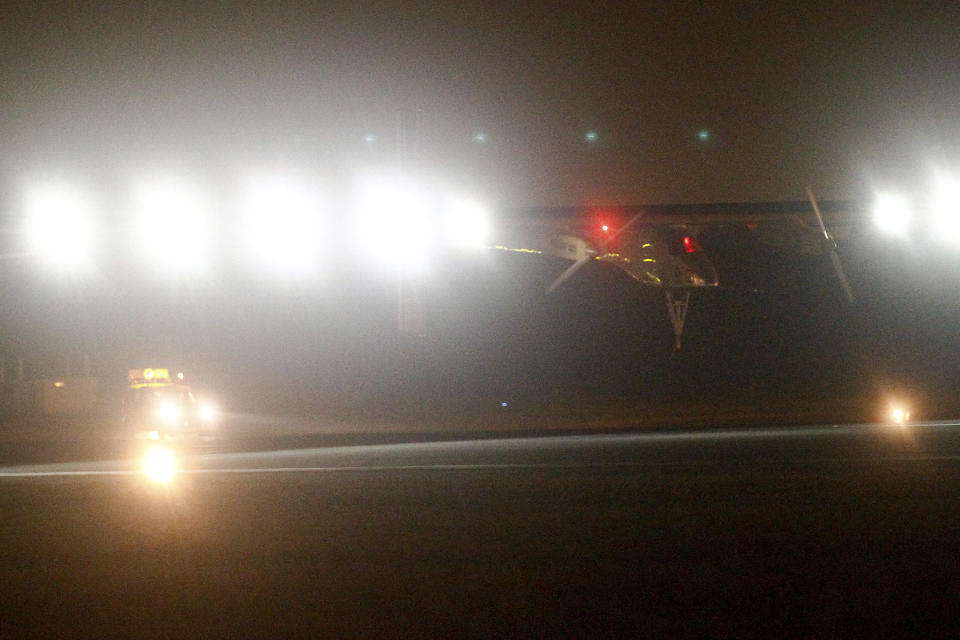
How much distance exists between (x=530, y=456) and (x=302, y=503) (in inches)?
144

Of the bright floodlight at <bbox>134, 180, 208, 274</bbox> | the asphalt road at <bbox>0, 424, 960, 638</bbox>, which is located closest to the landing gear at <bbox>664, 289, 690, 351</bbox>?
the asphalt road at <bbox>0, 424, 960, 638</bbox>

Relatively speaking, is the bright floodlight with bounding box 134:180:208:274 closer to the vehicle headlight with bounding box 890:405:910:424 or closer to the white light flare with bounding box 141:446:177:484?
the white light flare with bounding box 141:446:177:484

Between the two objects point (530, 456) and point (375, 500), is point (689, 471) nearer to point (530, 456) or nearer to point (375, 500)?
point (530, 456)


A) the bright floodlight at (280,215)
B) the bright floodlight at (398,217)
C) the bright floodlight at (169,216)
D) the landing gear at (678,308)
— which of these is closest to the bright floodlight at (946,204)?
the landing gear at (678,308)

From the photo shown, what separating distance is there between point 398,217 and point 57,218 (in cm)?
546

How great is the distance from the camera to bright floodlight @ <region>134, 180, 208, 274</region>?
41.2 feet

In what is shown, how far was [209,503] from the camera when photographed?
700cm

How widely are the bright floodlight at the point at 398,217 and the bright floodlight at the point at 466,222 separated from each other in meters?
0.35

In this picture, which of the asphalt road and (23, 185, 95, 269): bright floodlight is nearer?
the asphalt road

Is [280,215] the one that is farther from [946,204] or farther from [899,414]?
[899,414]

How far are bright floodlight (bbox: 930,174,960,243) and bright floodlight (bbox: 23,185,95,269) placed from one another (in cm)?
1339

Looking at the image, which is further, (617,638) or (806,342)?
(806,342)

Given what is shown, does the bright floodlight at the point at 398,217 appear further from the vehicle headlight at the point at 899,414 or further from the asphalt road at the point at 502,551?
the vehicle headlight at the point at 899,414

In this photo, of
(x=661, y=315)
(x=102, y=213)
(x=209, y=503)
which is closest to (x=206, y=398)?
(x=102, y=213)
